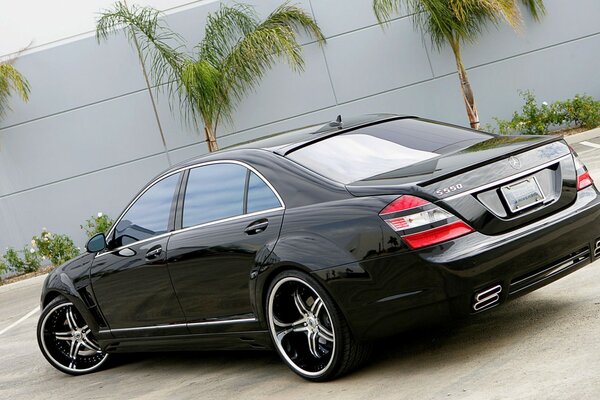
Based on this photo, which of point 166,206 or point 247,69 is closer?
point 166,206

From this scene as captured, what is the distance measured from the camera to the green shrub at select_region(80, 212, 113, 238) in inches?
709

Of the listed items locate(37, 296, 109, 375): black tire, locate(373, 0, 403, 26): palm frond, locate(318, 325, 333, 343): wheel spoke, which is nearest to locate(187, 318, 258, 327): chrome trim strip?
locate(318, 325, 333, 343): wheel spoke

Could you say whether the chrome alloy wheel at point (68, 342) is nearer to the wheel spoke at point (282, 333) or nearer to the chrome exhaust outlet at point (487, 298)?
the wheel spoke at point (282, 333)

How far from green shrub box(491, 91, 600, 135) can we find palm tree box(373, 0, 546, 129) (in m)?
0.71

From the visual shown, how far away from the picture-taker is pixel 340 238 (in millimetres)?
5746

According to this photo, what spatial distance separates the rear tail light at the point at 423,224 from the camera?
217 inches

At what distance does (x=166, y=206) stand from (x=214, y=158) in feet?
1.70

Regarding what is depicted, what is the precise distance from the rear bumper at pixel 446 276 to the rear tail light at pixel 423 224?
0.05 m

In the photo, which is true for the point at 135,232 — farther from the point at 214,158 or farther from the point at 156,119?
the point at 156,119

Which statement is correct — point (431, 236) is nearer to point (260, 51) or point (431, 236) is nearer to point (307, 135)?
point (307, 135)

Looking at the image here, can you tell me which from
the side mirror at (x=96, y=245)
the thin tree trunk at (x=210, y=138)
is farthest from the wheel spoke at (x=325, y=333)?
the thin tree trunk at (x=210, y=138)

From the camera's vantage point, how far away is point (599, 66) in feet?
62.4

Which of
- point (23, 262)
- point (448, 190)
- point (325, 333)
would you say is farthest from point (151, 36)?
point (448, 190)

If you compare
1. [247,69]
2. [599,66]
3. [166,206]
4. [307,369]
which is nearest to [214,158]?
[166,206]
